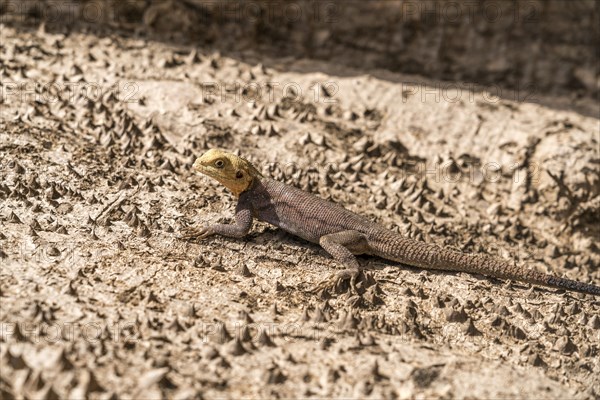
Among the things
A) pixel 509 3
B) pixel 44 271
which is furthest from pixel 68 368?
pixel 509 3

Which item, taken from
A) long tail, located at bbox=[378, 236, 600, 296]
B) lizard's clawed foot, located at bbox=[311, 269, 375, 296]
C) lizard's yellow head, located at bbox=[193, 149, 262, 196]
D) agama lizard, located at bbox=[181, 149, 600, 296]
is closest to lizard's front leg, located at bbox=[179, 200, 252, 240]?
agama lizard, located at bbox=[181, 149, 600, 296]

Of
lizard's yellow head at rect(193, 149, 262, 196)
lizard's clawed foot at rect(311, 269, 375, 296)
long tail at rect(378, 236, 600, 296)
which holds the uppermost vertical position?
lizard's yellow head at rect(193, 149, 262, 196)

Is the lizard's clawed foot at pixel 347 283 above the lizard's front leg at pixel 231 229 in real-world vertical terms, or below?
below

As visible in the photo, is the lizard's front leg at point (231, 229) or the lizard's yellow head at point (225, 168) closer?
the lizard's front leg at point (231, 229)

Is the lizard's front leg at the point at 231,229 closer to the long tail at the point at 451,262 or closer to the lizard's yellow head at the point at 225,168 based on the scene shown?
the lizard's yellow head at the point at 225,168

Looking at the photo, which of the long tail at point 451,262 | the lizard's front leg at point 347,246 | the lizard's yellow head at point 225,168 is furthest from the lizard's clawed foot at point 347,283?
the lizard's yellow head at point 225,168

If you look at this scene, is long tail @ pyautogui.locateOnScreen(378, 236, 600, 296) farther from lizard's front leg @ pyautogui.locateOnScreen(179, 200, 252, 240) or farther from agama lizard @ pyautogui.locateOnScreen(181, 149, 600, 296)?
lizard's front leg @ pyautogui.locateOnScreen(179, 200, 252, 240)

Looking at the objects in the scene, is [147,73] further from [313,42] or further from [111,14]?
[313,42]
